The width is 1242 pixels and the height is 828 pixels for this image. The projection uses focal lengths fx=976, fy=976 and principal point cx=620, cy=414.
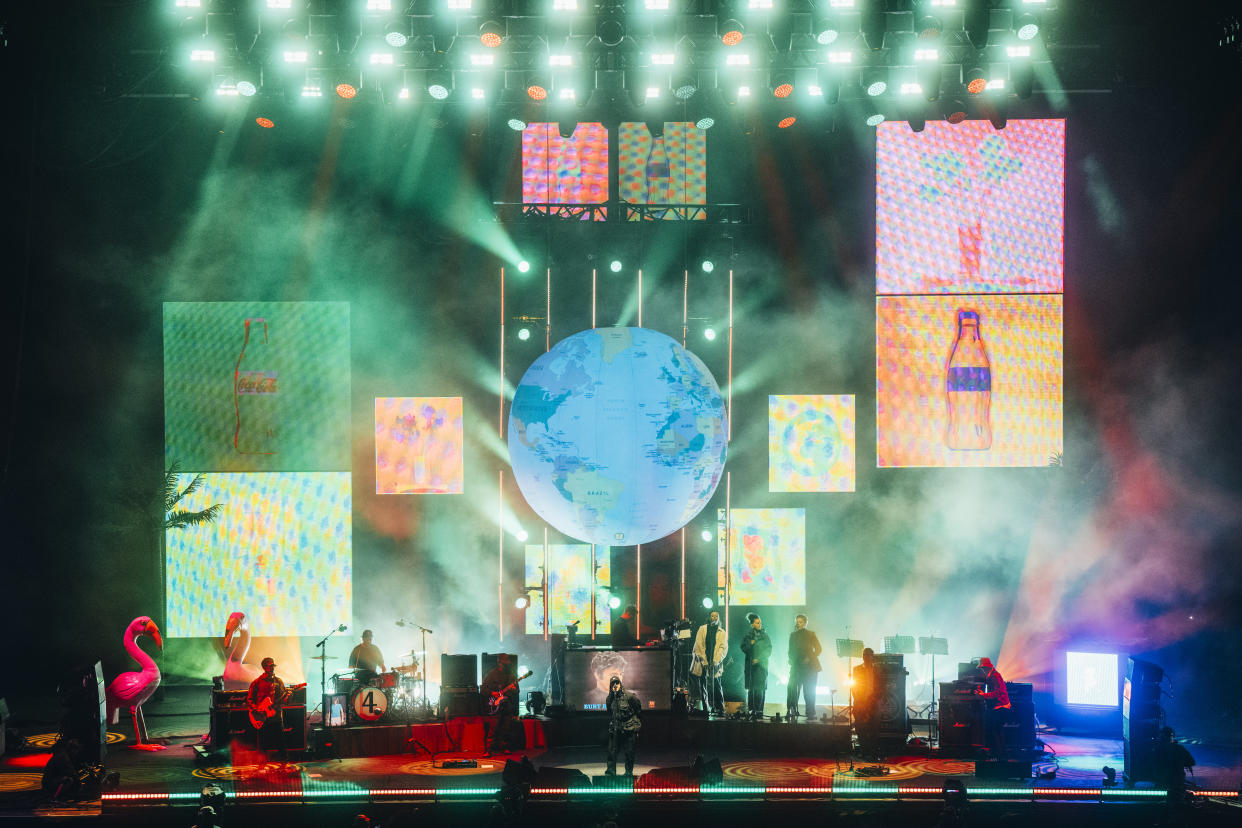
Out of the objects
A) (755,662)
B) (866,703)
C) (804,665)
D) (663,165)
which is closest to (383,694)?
(755,662)

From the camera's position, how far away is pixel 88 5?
10516 millimetres

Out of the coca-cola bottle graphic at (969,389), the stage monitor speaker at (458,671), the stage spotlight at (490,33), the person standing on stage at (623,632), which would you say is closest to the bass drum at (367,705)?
the stage monitor speaker at (458,671)

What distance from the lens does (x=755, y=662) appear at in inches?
457

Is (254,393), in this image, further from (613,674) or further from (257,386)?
(613,674)

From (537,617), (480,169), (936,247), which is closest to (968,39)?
(936,247)

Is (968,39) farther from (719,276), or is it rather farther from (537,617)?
(537,617)

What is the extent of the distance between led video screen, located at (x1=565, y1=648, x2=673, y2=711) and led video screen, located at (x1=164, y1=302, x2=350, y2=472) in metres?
4.99

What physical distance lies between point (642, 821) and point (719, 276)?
27.1 feet

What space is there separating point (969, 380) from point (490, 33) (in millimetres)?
8215

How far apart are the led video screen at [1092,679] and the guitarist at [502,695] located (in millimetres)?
6485

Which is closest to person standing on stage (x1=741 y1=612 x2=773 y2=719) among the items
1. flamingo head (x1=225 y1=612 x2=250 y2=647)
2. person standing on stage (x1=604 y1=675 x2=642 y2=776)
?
person standing on stage (x1=604 y1=675 x2=642 y2=776)

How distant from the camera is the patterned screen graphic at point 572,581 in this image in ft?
45.8

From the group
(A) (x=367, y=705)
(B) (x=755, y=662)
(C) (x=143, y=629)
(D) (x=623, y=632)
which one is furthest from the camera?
(D) (x=623, y=632)

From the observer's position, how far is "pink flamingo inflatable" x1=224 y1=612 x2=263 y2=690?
11.8 metres
